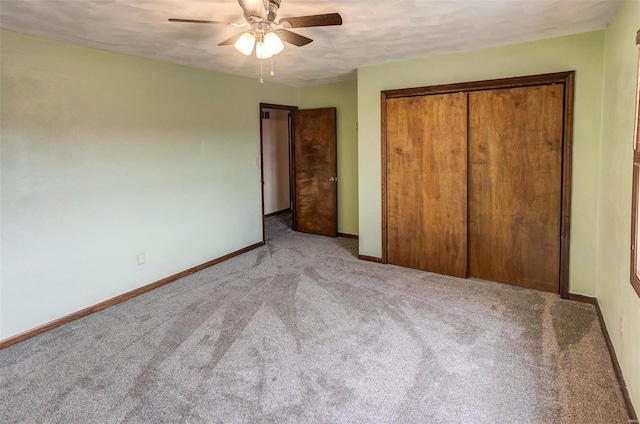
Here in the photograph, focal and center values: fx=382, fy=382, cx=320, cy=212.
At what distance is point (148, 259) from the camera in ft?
13.0

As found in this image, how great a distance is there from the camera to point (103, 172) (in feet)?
11.5

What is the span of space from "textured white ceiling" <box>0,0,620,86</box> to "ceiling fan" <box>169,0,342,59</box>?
0.65 feet

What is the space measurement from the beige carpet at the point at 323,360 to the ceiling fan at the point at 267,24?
209 centimetres

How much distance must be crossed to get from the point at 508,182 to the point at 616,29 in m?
1.43

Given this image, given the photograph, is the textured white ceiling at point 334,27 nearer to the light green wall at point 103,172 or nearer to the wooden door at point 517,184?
the light green wall at point 103,172

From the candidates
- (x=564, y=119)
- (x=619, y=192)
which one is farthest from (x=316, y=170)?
(x=619, y=192)

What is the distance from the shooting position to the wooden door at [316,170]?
5.85 m

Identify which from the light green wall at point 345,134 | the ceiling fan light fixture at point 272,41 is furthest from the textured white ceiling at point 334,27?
the light green wall at point 345,134

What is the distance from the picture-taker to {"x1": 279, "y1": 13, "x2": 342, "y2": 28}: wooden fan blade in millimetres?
2195

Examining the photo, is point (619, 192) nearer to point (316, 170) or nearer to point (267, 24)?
point (267, 24)

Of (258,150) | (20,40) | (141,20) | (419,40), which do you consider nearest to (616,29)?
(419,40)

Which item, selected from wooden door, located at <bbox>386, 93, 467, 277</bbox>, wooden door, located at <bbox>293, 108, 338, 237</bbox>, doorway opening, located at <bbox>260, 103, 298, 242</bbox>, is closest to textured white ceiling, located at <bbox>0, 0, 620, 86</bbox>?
wooden door, located at <bbox>386, 93, 467, 277</bbox>

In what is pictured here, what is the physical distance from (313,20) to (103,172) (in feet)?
7.98

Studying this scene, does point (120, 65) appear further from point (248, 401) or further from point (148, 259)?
point (248, 401)
